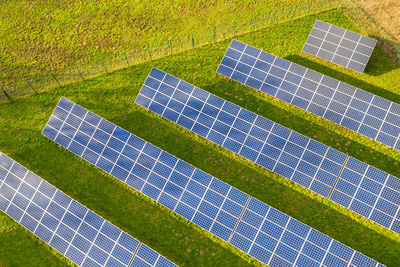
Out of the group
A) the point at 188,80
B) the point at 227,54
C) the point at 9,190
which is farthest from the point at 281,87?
the point at 9,190

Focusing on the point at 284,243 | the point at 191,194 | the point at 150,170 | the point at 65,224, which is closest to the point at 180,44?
the point at 150,170

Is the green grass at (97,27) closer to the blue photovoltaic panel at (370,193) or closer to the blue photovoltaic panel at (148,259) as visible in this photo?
the blue photovoltaic panel at (370,193)

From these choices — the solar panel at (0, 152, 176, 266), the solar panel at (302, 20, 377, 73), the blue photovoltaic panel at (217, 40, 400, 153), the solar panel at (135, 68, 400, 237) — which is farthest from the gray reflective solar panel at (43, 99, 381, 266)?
the solar panel at (302, 20, 377, 73)

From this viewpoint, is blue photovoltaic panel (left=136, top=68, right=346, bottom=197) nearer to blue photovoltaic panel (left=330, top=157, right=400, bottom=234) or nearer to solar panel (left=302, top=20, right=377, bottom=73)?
blue photovoltaic panel (left=330, top=157, right=400, bottom=234)

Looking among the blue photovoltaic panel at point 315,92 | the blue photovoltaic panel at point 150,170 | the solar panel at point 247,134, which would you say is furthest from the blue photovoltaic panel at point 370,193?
the blue photovoltaic panel at point 150,170

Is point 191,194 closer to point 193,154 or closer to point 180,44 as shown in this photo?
point 193,154

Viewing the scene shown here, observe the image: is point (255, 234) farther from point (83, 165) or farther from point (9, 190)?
point (9, 190)
